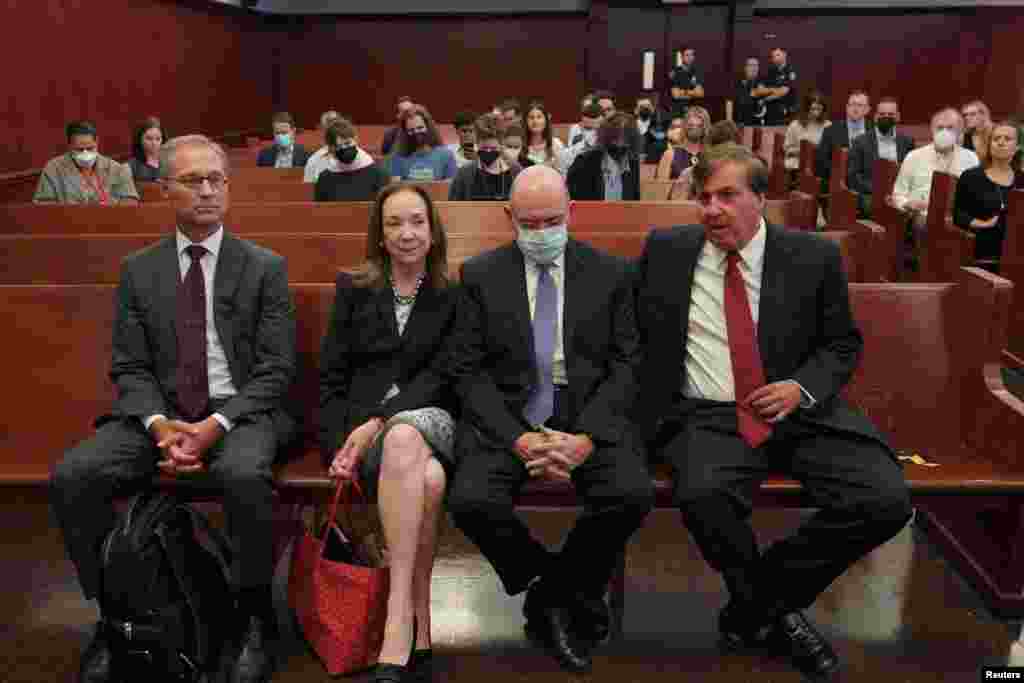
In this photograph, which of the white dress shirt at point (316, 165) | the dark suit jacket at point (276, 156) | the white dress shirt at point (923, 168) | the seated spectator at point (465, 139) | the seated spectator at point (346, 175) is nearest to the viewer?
the seated spectator at point (346, 175)

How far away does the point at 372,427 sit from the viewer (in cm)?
252

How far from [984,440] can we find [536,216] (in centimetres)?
148

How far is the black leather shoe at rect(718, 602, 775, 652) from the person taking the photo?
2.47 meters

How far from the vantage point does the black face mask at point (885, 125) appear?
7.32 m

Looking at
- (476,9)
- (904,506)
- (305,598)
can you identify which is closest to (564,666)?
(305,598)

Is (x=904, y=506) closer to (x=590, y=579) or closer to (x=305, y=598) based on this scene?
(x=590, y=579)

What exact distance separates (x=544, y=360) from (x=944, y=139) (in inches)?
186

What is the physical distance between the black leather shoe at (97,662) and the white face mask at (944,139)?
5.79m

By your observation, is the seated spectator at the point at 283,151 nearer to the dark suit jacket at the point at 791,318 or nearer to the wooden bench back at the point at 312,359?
the wooden bench back at the point at 312,359

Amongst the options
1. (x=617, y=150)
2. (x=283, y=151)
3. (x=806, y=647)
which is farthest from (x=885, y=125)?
(x=806, y=647)

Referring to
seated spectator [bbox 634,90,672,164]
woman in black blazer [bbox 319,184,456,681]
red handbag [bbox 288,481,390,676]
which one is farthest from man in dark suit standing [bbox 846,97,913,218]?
red handbag [bbox 288,481,390,676]

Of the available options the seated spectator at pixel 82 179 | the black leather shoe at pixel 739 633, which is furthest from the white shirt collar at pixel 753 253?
the seated spectator at pixel 82 179

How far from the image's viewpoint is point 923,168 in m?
6.08

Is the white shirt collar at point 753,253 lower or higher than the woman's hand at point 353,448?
higher
